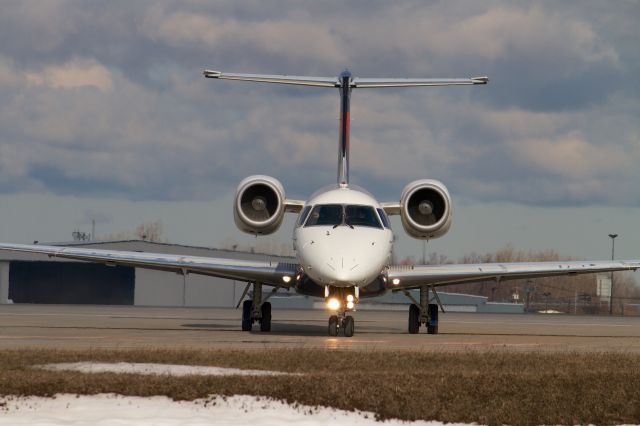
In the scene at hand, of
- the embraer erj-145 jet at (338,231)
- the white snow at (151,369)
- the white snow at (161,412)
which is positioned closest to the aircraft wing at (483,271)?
the embraer erj-145 jet at (338,231)

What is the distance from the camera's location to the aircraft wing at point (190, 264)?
27.0 metres

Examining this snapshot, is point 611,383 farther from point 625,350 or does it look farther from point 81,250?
point 81,250

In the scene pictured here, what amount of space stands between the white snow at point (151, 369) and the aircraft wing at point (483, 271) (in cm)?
1287

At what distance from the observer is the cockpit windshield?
2470 cm

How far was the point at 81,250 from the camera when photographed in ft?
89.7

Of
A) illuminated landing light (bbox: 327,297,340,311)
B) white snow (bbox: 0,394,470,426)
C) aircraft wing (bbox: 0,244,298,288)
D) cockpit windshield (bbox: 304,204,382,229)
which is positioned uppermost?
cockpit windshield (bbox: 304,204,382,229)

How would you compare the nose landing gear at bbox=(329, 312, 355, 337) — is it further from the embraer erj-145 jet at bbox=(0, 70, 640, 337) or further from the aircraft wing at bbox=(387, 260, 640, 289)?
the aircraft wing at bbox=(387, 260, 640, 289)

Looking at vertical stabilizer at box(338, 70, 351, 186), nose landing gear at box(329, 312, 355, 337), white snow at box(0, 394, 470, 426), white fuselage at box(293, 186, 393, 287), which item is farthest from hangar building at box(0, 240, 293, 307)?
white snow at box(0, 394, 470, 426)

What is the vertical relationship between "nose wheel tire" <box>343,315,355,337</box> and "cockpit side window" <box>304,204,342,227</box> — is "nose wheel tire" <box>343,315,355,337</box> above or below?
below

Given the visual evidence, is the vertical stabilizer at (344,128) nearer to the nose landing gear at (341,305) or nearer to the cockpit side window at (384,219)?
the cockpit side window at (384,219)

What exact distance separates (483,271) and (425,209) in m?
2.15

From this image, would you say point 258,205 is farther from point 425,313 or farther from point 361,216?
point 425,313

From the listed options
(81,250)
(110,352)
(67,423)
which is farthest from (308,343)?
(67,423)

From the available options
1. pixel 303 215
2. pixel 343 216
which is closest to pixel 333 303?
pixel 343 216
